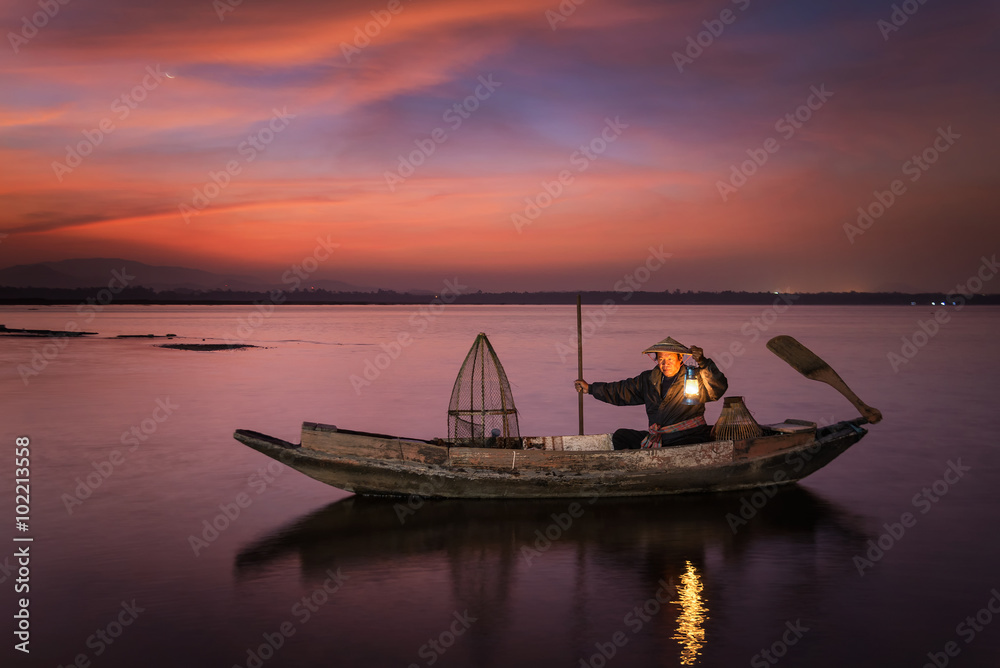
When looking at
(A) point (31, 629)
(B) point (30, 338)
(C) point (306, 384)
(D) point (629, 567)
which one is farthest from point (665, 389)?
(B) point (30, 338)

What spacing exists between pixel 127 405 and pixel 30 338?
26.1 m

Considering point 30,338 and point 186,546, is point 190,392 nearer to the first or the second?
point 186,546

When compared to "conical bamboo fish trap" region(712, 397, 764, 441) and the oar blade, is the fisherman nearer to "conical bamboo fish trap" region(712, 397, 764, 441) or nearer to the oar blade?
"conical bamboo fish trap" region(712, 397, 764, 441)

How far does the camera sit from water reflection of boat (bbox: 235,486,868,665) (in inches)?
237

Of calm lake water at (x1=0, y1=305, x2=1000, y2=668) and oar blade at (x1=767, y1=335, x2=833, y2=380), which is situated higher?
oar blade at (x1=767, y1=335, x2=833, y2=380)

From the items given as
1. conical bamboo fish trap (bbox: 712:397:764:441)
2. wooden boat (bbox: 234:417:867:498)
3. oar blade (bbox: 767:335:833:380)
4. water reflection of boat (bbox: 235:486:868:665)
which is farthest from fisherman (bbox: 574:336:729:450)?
oar blade (bbox: 767:335:833:380)

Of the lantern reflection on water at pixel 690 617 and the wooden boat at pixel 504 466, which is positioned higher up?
the wooden boat at pixel 504 466

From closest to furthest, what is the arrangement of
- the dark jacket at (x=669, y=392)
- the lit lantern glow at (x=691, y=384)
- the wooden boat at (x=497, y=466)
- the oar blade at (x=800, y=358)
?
1. the wooden boat at (x=497, y=466)
2. the lit lantern glow at (x=691, y=384)
3. the dark jacket at (x=669, y=392)
4. the oar blade at (x=800, y=358)

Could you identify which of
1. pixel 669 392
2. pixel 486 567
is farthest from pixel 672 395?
pixel 486 567

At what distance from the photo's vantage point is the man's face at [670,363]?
29.2ft

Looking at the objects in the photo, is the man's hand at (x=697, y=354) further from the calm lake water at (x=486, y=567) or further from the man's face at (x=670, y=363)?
the calm lake water at (x=486, y=567)

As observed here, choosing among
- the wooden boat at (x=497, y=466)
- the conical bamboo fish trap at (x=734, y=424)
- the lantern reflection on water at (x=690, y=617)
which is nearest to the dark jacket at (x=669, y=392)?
the conical bamboo fish trap at (x=734, y=424)

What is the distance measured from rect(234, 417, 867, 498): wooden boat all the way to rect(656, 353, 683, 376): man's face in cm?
78

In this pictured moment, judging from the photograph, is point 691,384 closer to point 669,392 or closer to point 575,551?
point 669,392
